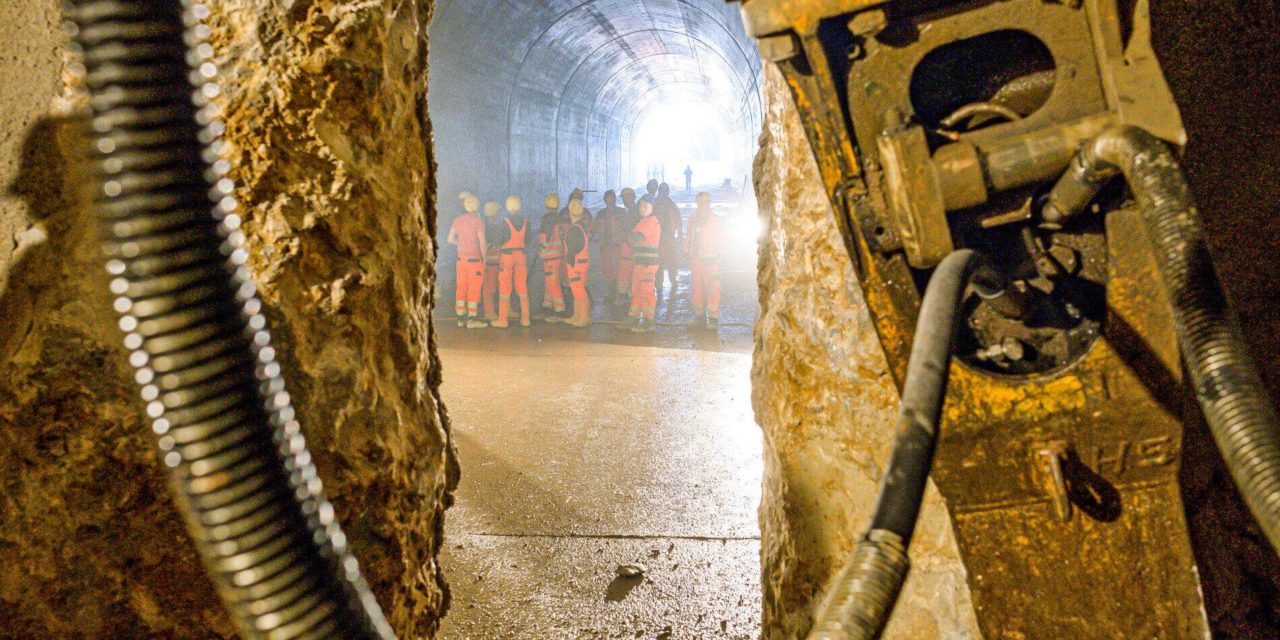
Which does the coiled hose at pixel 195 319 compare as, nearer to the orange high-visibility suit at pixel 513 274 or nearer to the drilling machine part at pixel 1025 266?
the drilling machine part at pixel 1025 266

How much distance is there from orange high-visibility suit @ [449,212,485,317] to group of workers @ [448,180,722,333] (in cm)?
1

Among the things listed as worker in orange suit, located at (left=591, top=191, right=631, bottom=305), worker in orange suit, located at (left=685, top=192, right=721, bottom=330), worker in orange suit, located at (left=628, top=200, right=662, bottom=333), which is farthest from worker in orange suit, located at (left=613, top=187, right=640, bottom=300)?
worker in orange suit, located at (left=685, top=192, right=721, bottom=330)

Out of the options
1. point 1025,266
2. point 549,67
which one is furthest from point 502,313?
point 1025,266

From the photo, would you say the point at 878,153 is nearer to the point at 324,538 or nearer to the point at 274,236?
the point at 324,538

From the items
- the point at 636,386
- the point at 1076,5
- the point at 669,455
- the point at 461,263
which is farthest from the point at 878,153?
the point at 461,263

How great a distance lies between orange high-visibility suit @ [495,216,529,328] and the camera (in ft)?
28.4

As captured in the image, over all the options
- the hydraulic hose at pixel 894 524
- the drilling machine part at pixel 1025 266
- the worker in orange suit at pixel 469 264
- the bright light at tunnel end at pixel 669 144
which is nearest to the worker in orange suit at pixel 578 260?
the worker in orange suit at pixel 469 264

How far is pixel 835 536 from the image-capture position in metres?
1.79

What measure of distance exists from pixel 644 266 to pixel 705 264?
2.69ft

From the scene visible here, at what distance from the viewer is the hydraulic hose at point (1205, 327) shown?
76 cm

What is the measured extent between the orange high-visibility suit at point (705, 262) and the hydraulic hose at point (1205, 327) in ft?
24.4

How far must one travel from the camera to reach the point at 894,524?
2.40 ft

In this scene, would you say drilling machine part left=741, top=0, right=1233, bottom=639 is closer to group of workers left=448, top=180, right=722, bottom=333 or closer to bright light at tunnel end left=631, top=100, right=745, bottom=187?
group of workers left=448, top=180, right=722, bottom=333

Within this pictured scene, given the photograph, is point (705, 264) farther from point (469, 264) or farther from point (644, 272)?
point (469, 264)
